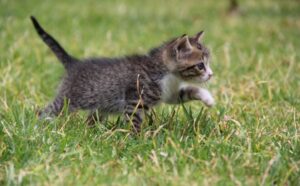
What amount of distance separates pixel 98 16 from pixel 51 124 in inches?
260

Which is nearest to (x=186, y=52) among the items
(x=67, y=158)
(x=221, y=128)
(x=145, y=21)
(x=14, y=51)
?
(x=221, y=128)

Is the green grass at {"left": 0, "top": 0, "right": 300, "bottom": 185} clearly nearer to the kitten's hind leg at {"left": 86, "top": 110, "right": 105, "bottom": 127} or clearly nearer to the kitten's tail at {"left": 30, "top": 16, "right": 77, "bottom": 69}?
the kitten's hind leg at {"left": 86, "top": 110, "right": 105, "bottom": 127}

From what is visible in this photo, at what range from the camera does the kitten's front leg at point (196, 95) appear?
608 centimetres

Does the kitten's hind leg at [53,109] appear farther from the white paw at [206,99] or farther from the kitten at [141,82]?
the white paw at [206,99]

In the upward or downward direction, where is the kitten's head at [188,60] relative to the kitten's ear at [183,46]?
downward

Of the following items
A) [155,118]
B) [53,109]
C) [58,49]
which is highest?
[58,49]

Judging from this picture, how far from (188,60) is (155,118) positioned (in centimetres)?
67

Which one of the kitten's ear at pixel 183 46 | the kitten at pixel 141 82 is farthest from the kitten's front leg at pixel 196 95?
the kitten's ear at pixel 183 46

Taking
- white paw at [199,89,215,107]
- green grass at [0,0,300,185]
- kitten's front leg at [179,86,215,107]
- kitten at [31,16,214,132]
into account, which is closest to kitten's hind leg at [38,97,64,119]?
kitten at [31,16,214,132]

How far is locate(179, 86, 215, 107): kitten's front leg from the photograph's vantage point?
A: 6078 millimetres

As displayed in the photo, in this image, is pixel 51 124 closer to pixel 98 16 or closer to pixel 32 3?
pixel 98 16

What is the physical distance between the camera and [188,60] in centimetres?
605

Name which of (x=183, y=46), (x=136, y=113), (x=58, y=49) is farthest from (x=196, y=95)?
(x=58, y=49)

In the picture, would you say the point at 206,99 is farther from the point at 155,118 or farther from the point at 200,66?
the point at 155,118
